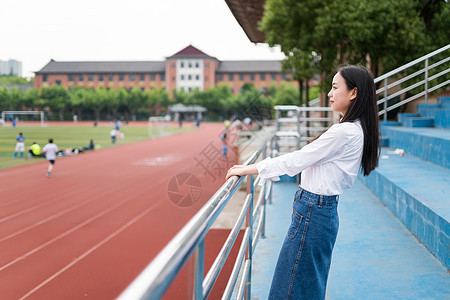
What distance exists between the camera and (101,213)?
11.1 m

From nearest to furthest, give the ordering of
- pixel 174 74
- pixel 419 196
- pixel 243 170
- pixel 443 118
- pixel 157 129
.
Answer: pixel 243 170, pixel 419 196, pixel 443 118, pixel 157 129, pixel 174 74

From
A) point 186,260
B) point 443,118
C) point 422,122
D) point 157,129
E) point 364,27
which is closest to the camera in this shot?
point 186,260

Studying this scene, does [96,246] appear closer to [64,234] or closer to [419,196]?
[64,234]

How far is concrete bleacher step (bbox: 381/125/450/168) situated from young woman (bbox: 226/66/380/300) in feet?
11.3

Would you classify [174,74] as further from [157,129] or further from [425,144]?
[425,144]

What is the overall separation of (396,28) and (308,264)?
1060 centimetres

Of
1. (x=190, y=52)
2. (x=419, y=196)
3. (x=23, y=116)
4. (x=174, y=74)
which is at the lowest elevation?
(x=419, y=196)

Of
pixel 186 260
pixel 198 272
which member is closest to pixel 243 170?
pixel 198 272

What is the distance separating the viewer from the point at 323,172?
6.13 feet

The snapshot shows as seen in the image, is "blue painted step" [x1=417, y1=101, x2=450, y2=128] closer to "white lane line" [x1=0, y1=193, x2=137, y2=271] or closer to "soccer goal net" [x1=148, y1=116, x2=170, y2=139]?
"white lane line" [x1=0, y1=193, x2=137, y2=271]

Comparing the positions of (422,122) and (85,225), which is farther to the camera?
(85,225)

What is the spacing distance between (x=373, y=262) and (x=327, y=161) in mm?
1798

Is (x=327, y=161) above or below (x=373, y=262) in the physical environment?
above

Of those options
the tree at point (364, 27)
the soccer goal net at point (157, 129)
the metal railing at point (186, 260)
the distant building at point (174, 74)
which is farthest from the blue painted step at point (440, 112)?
the distant building at point (174, 74)
